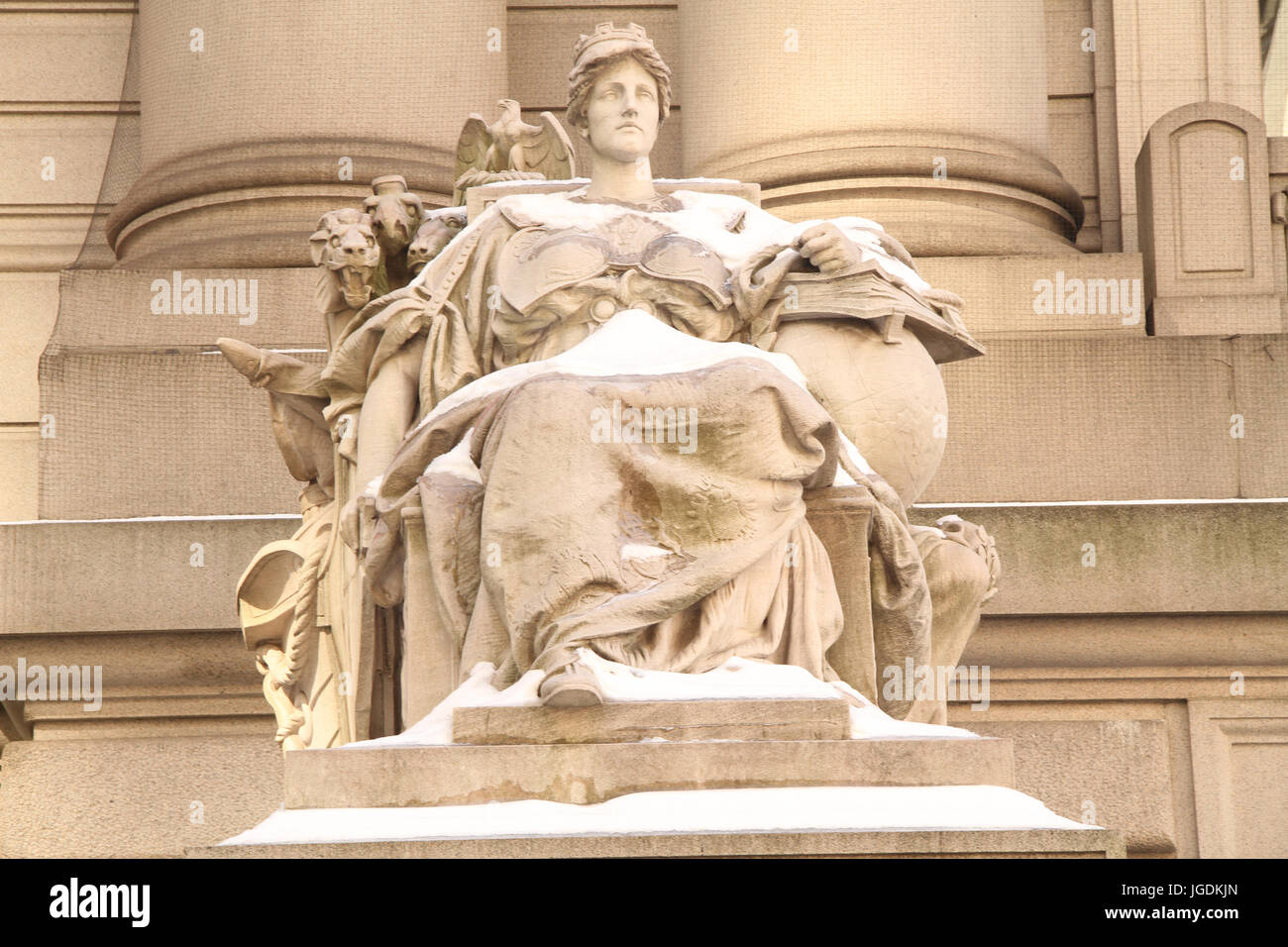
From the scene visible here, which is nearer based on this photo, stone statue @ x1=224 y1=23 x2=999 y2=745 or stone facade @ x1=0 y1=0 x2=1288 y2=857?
stone statue @ x1=224 y1=23 x2=999 y2=745

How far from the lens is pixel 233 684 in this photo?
425 inches

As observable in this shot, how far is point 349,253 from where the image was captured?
873 cm

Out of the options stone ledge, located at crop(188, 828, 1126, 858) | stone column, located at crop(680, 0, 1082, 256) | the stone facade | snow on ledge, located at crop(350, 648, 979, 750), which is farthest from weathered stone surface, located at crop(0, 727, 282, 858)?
stone ledge, located at crop(188, 828, 1126, 858)

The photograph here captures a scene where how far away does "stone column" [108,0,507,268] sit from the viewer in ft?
40.2

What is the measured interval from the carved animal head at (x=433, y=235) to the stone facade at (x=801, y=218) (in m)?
1.87

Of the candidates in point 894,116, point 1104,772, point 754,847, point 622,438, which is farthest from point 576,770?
point 894,116

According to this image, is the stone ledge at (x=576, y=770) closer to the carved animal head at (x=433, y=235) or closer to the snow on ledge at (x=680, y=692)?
the snow on ledge at (x=680, y=692)

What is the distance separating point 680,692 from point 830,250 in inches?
79.7

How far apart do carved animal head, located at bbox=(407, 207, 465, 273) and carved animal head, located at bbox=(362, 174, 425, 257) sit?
5 centimetres

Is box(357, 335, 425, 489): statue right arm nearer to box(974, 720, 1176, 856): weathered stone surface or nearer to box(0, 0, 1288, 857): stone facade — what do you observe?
box(0, 0, 1288, 857): stone facade

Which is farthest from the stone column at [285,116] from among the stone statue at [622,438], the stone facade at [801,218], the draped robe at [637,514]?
the draped robe at [637,514]

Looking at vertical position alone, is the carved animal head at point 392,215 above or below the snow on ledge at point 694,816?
above

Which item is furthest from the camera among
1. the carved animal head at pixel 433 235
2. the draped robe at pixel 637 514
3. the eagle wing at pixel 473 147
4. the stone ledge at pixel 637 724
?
the eagle wing at pixel 473 147

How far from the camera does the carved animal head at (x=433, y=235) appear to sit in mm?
8906
